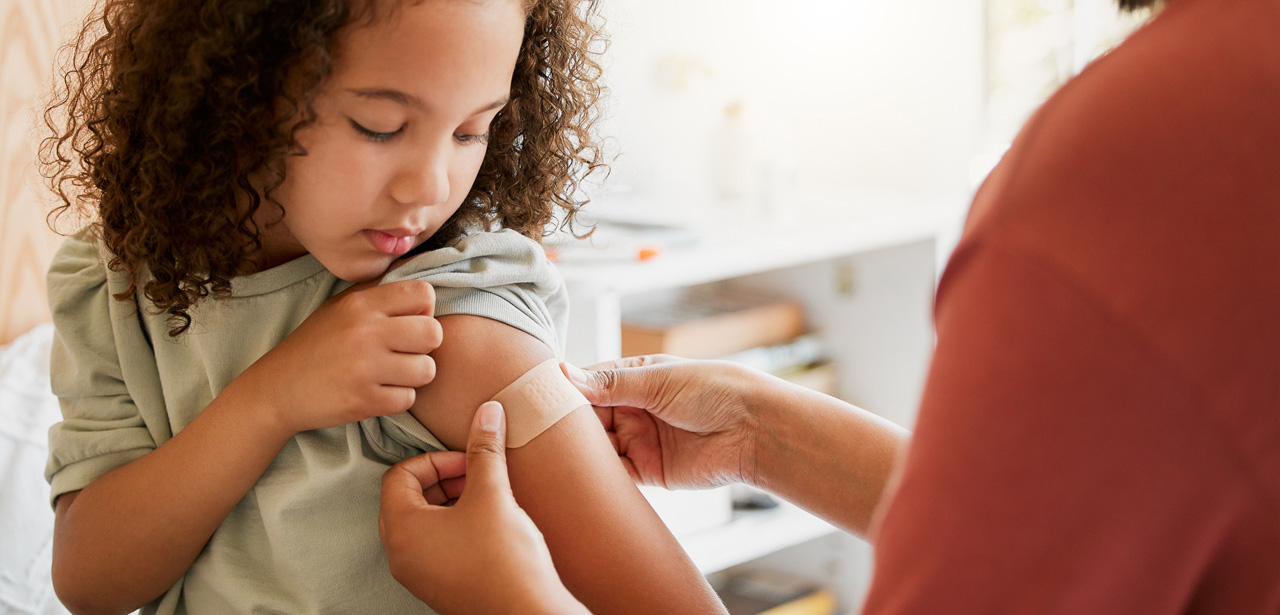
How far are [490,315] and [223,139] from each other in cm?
24

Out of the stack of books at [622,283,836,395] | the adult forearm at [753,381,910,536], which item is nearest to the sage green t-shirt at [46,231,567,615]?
the adult forearm at [753,381,910,536]

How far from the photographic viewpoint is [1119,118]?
44 centimetres

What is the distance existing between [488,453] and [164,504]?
262 mm

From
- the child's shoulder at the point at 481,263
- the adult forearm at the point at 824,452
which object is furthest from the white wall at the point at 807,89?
the child's shoulder at the point at 481,263

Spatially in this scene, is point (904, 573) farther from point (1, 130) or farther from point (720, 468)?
point (1, 130)

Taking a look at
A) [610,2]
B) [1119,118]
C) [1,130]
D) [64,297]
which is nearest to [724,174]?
[610,2]

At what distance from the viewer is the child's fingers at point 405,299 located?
759mm

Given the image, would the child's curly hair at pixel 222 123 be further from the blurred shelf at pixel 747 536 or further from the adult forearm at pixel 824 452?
the blurred shelf at pixel 747 536

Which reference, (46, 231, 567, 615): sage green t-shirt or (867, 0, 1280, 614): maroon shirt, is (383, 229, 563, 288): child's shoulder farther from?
(867, 0, 1280, 614): maroon shirt

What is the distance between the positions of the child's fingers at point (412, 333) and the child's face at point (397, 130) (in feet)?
0.23

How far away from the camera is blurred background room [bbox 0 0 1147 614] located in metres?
1.50

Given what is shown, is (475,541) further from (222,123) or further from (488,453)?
(222,123)

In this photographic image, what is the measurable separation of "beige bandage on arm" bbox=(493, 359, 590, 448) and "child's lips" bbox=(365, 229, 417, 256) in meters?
0.14


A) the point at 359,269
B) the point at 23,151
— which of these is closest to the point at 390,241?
the point at 359,269
